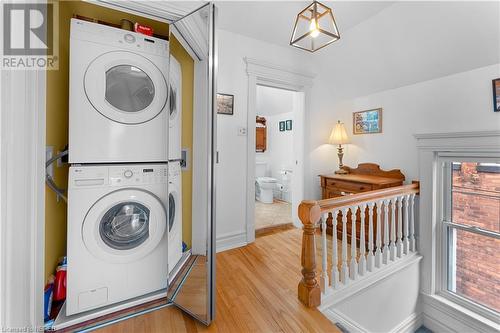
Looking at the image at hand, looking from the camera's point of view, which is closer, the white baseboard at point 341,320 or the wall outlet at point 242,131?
the white baseboard at point 341,320

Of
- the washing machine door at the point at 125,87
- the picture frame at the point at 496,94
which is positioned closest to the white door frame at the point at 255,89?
the washing machine door at the point at 125,87

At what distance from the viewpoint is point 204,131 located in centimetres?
130

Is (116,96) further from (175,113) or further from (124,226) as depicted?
(124,226)

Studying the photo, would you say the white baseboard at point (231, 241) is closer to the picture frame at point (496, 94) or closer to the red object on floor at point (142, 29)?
the red object on floor at point (142, 29)

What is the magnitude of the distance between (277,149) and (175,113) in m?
3.82

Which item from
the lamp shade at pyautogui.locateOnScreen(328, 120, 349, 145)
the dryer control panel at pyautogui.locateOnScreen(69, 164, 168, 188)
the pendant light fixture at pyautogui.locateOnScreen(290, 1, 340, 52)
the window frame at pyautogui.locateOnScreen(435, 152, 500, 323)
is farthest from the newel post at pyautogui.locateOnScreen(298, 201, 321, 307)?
the lamp shade at pyautogui.locateOnScreen(328, 120, 349, 145)

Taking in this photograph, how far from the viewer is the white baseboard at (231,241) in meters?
2.42

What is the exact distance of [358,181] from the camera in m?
2.51

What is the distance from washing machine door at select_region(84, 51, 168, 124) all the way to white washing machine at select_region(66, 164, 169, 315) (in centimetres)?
37

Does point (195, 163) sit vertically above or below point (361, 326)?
above

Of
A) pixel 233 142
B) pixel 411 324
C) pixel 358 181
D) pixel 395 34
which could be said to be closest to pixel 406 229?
pixel 358 181

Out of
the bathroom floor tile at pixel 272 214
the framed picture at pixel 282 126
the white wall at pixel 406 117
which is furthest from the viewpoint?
the framed picture at pixel 282 126

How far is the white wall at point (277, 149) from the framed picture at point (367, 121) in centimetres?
171

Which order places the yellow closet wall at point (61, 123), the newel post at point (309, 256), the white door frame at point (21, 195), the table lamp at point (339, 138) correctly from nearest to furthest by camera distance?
the white door frame at point (21, 195) → the yellow closet wall at point (61, 123) → the newel post at point (309, 256) → the table lamp at point (339, 138)
